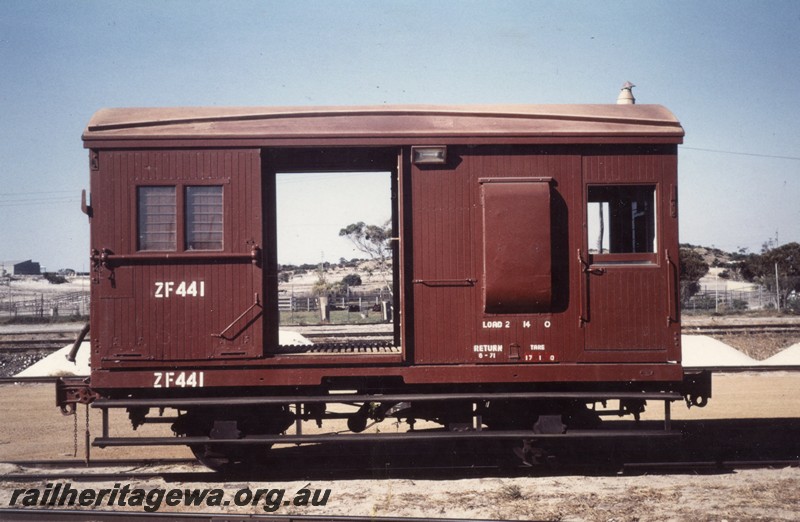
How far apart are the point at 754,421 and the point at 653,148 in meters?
5.72

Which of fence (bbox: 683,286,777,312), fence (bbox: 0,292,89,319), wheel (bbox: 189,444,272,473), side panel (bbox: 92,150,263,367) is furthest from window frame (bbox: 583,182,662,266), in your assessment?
fence (bbox: 0,292,89,319)

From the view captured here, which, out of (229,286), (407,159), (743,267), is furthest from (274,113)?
(743,267)

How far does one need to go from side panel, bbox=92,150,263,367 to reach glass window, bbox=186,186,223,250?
1 centimetres

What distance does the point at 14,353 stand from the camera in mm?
17172

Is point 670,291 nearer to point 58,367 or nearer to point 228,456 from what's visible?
point 228,456

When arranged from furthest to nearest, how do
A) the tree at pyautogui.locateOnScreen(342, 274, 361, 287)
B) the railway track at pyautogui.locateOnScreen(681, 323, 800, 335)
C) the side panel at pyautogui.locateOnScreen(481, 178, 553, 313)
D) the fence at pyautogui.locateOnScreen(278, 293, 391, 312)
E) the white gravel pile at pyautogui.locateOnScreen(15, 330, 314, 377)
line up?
the tree at pyautogui.locateOnScreen(342, 274, 361, 287) → the fence at pyautogui.locateOnScreen(278, 293, 391, 312) → the railway track at pyautogui.locateOnScreen(681, 323, 800, 335) → the white gravel pile at pyautogui.locateOnScreen(15, 330, 314, 377) → the side panel at pyautogui.locateOnScreen(481, 178, 553, 313)

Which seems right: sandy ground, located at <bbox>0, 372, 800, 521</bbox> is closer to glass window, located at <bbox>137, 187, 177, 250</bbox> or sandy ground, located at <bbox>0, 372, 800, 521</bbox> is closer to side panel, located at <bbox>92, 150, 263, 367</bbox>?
side panel, located at <bbox>92, 150, 263, 367</bbox>

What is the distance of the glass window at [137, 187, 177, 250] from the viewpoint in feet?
21.7

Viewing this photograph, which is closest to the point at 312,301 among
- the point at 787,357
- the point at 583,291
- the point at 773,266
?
the point at 787,357

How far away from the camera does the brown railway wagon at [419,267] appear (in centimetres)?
649

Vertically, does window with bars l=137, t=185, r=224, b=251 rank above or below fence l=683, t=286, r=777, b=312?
above

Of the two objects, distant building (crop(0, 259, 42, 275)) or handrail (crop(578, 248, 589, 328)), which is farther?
distant building (crop(0, 259, 42, 275))

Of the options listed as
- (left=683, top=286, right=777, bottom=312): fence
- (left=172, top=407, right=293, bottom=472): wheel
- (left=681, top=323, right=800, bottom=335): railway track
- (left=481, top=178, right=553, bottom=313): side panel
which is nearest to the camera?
(left=481, top=178, right=553, bottom=313): side panel

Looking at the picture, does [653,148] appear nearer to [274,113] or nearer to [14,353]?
[274,113]
